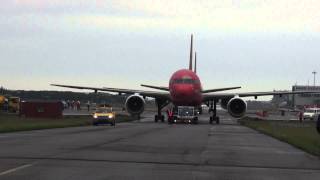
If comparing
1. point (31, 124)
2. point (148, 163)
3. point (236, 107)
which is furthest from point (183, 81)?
point (148, 163)

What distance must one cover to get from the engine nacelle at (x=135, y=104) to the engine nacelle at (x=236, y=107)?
7.40m

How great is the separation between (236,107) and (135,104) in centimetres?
Result: 857

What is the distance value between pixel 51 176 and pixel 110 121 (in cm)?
3606

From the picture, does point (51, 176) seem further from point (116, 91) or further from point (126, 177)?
point (116, 91)

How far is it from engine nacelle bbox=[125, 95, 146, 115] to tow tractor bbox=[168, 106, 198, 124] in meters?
2.64

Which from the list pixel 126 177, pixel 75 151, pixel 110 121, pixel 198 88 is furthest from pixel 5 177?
pixel 198 88

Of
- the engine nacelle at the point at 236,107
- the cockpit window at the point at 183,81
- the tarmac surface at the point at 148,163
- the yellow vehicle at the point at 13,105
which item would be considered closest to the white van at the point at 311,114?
the engine nacelle at the point at 236,107

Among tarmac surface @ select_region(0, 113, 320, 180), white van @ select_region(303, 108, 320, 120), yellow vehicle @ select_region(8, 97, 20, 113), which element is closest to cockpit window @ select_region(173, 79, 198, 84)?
white van @ select_region(303, 108, 320, 120)

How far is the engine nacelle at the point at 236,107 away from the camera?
54.0 m

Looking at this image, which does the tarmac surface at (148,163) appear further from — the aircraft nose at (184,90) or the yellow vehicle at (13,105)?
the yellow vehicle at (13,105)

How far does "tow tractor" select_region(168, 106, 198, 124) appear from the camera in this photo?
55.3 meters

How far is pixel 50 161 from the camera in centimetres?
1609

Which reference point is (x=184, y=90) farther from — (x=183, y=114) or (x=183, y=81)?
(x=183, y=114)

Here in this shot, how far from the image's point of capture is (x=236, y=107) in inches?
2142
